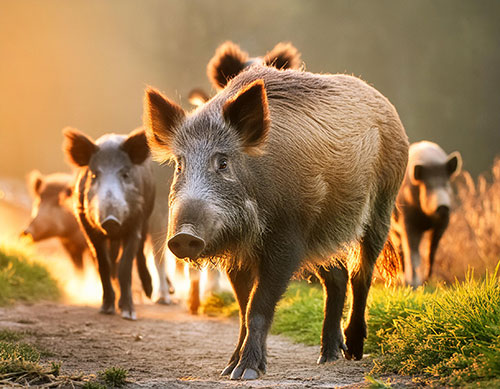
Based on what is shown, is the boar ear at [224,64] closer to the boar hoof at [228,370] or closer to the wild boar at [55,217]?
the boar hoof at [228,370]

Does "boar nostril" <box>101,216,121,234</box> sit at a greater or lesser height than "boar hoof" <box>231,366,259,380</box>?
greater

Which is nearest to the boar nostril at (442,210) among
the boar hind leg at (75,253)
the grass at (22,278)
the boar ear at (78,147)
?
the boar ear at (78,147)

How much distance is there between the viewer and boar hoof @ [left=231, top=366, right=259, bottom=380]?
3947 millimetres

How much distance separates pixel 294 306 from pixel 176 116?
332cm

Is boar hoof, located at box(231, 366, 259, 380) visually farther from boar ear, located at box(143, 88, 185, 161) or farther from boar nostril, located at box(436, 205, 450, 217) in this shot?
boar nostril, located at box(436, 205, 450, 217)

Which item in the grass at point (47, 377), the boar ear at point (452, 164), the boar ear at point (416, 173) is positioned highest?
the boar ear at point (452, 164)

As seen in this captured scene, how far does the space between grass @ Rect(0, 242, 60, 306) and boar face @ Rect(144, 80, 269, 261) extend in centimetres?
447

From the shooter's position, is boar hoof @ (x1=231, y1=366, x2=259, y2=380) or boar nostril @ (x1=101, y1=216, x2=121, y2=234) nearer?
boar hoof @ (x1=231, y1=366, x2=259, y2=380)

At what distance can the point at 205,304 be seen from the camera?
28.0 ft

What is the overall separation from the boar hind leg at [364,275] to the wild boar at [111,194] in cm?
279

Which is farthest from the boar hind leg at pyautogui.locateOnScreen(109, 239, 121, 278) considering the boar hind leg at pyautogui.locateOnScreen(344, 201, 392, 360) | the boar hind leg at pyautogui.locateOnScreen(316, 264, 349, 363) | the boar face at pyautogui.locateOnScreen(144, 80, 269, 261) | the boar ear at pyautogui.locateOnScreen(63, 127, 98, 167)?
the boar face at pyautogui.locateOnScreen(144, 80, 269, 261)

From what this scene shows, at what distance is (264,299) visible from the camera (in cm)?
413

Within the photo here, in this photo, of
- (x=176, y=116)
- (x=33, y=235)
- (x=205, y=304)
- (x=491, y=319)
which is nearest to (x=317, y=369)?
(x=491, y=319)

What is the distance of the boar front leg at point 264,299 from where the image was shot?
4.02 metres
